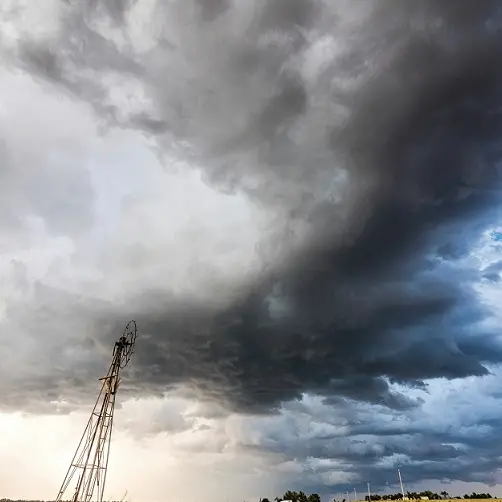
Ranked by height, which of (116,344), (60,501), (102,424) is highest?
(116,344)

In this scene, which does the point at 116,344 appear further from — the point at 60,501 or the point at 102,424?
the point at 60,501

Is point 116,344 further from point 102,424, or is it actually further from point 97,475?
point 97,475

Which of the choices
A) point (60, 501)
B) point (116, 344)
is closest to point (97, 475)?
point (60, 501)

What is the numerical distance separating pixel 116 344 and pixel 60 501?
16.6 m

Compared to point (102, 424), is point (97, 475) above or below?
below

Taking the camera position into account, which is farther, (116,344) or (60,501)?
(116,344)

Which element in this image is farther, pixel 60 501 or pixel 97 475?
pixel 97 475

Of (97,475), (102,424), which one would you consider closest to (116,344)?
(102,424)

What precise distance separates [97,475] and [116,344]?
14.3 meters

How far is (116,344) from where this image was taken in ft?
186

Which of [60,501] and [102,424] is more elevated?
[102,424]

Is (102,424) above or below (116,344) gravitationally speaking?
below

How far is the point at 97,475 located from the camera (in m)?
54.5

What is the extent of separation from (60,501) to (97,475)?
5.34 metres
